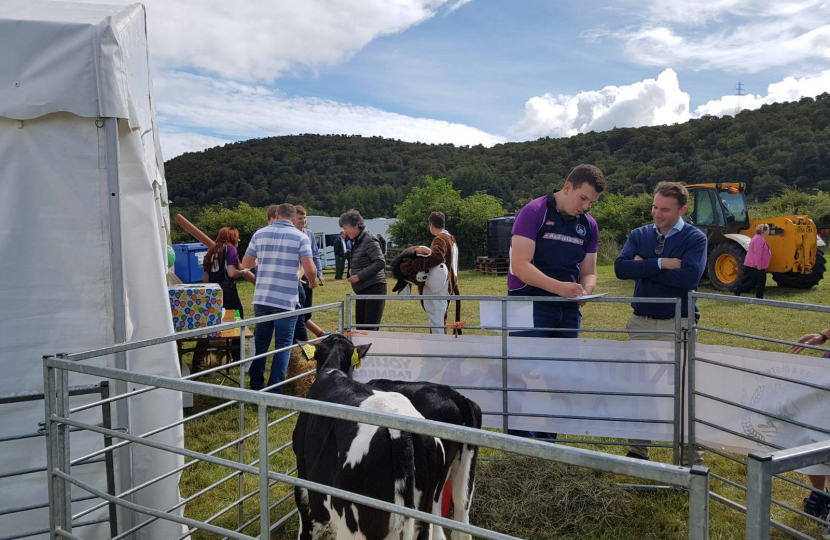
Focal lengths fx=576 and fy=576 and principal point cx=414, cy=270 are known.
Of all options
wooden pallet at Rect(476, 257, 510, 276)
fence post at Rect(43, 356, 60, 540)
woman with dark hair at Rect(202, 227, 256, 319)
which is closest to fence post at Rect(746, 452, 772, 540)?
fence post at Rect(43, 356, 60, 540)

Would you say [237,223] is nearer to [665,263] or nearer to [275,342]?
[275,342]

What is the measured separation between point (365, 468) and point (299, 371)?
4263mm

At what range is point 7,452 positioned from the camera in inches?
114

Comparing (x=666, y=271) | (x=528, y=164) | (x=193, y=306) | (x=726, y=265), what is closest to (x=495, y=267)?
(x=726, y=265)

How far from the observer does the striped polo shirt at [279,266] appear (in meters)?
5.85

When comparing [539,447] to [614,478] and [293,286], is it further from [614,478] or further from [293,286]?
[293,286]

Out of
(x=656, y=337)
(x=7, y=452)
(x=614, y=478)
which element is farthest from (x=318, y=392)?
(x=656, y=337)

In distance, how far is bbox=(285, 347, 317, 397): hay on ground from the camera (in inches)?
230

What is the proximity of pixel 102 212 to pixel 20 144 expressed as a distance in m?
0.49

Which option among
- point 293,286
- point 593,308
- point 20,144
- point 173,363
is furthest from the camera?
point 593,308

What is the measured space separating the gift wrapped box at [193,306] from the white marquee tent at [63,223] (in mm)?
2833

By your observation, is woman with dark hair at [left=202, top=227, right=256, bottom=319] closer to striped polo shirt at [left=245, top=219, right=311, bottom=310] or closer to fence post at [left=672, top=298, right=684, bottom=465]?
striped polo shirt at [left=245, top=219, right=311, bottom=310]

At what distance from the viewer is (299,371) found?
648cm

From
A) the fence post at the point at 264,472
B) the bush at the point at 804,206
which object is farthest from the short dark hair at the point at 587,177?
the bush at the point at 804,206
